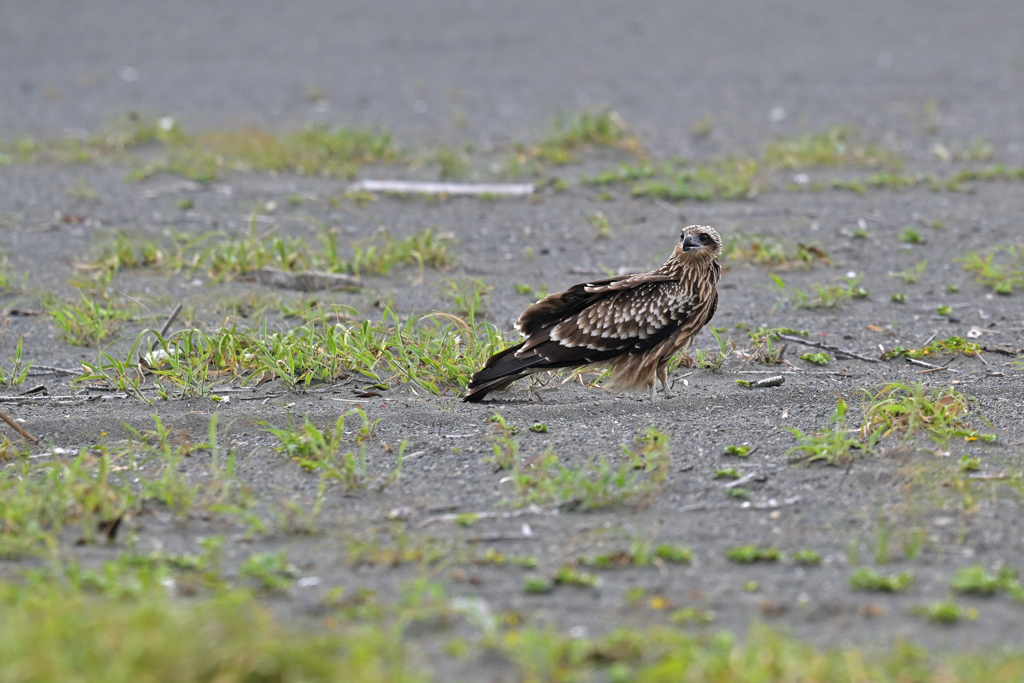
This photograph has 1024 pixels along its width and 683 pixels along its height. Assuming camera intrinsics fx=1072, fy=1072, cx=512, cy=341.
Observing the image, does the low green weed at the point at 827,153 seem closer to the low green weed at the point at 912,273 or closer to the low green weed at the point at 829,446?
the low green weed at the point at 912,273

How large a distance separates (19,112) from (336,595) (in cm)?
1114

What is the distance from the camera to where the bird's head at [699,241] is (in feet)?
18.6

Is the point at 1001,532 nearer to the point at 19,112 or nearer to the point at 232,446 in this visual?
the point at 232,446

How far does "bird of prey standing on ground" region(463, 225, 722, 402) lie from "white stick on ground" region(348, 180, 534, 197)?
13.2 ft

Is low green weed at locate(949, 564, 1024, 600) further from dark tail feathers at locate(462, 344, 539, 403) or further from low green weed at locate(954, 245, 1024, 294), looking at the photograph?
low green weed at locate(954, 245, 1024, 294)

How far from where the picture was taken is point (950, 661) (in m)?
3.14

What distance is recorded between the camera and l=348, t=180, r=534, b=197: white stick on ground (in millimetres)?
9523

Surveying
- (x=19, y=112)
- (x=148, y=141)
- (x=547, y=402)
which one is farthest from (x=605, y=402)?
(x=19, y=112)

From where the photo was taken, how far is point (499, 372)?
17.7 feet

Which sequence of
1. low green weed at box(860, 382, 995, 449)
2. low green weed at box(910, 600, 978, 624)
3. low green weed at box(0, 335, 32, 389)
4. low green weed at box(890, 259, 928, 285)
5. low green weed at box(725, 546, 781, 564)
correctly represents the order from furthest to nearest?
low green weed at box(890, 259, 928, 285)
low green weed at box(0, 335, 32, 389)
low green weed at box(860, 382, 995, 449)
low green weed at box(725, 546, 781, 564)
low green weed at box(910, 600, 978, 624)

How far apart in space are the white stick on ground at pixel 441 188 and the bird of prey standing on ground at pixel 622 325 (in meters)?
4.03

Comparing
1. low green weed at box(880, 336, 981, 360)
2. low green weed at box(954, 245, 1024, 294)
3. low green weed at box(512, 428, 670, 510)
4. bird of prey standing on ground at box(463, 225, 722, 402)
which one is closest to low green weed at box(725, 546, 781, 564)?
low green weed at box(512, 428, 670, 510)

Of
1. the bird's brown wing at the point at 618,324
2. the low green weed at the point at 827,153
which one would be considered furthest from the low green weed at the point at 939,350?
the low green weed at the point at 827,153

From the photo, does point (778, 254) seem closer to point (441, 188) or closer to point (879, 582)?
point (441, 188)
